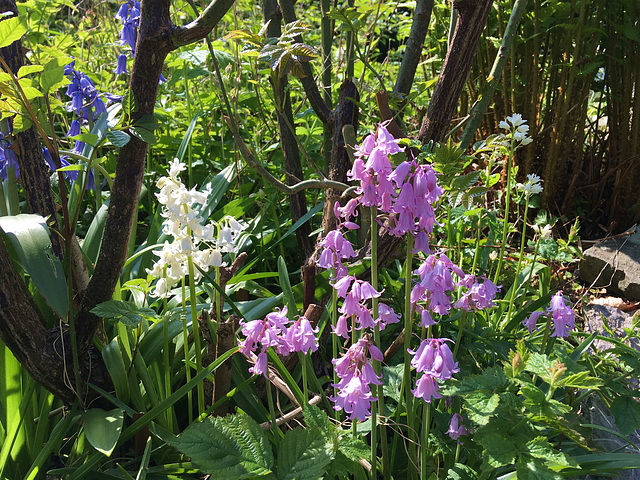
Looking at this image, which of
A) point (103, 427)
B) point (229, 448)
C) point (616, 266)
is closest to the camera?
point (229, 448)

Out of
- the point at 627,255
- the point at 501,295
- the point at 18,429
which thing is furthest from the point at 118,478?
the point at 627,255

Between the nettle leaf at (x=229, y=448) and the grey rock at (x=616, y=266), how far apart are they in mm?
2208

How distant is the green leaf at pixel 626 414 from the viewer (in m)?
1.29

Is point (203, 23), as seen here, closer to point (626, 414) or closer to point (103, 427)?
point (103, 427)

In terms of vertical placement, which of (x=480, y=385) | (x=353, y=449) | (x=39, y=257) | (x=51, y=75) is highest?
(x=51, y=75)

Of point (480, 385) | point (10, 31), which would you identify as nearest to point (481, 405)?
point (480, 385)

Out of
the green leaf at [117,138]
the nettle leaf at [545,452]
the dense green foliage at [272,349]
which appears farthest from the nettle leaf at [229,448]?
the green leaf at [117,138]

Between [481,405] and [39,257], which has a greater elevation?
[39,257]

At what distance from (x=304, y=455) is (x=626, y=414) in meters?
0.84

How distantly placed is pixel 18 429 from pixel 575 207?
305 centimetres

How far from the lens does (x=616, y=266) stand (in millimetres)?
2779

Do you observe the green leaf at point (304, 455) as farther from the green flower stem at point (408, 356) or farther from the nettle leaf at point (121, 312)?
the nettle leaf at point (121, 312)

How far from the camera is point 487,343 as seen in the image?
1.62 meters

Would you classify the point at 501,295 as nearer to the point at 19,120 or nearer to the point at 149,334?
the point at 149,334
